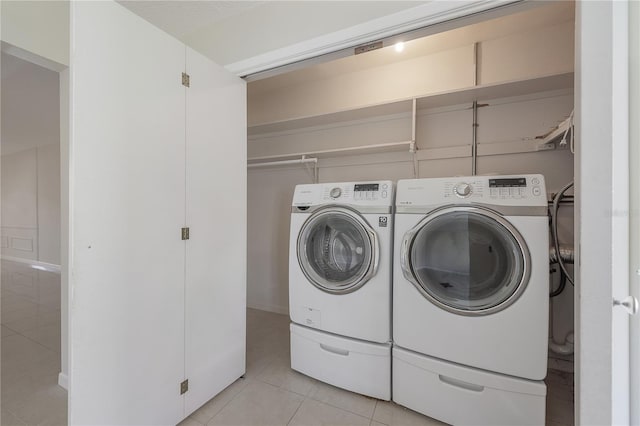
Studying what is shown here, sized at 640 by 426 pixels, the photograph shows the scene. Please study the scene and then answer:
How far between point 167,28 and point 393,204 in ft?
7.06

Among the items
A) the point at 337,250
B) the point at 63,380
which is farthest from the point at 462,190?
the point at 63,380

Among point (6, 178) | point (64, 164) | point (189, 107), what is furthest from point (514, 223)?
point (6, 178)

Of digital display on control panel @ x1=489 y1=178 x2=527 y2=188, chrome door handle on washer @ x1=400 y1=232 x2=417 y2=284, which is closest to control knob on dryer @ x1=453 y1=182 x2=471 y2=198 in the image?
digital display on control panel @ x1=489 y1=178 x2=527 y2=188

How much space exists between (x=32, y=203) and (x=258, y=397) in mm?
7065

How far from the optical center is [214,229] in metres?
1.48

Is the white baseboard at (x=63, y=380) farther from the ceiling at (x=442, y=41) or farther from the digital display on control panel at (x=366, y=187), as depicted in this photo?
the ceiling at (x=442, y=41)

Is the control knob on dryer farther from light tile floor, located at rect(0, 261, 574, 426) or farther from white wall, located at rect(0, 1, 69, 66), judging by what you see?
white wall, located at rect(0, 1, 69, 66)

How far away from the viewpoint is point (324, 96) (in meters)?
2.60

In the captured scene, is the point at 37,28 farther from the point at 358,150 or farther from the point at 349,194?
the point at 358,150

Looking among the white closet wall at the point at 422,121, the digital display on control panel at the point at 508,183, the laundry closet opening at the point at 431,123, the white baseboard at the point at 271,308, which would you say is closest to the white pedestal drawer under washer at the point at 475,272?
the digital display on control panel at the point at 508,183

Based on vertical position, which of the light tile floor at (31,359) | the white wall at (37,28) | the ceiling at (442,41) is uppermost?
the ceiling at (442,41)

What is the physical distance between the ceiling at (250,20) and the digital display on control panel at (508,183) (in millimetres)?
921

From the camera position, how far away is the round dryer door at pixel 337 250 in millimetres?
1521

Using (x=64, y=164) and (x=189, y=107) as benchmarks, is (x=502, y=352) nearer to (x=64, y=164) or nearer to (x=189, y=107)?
(x=189, y=107)
